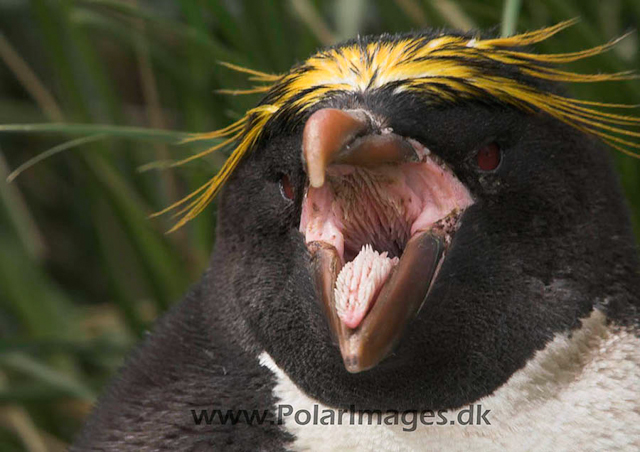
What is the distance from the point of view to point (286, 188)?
153cm

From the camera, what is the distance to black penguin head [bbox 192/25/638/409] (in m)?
1.38

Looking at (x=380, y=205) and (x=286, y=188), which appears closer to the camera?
(x=380, y=205)

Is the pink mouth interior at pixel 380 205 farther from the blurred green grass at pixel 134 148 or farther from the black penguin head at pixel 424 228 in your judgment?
the blurred green grass at pixel 134 148

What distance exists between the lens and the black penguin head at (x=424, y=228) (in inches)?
54.2

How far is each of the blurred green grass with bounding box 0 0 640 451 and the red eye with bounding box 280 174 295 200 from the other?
1.96ft

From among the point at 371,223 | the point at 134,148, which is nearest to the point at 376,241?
the point at 371,223

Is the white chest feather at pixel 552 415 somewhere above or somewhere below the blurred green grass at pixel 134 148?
below

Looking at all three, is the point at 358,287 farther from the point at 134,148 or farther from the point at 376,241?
the point at 134,148

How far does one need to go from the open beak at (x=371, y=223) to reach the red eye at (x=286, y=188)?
0.15 ft

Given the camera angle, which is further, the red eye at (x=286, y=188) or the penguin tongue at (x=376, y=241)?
the red eye at (x=286, y=188)

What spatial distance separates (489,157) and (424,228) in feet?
0.54

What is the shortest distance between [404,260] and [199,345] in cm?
48

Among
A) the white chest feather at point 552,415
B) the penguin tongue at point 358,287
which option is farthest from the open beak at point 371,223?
the white chest feather at point 552,415

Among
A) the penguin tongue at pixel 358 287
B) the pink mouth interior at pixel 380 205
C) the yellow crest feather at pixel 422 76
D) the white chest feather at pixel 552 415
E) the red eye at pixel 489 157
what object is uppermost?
the yellow crest feather at pixel 422 76
